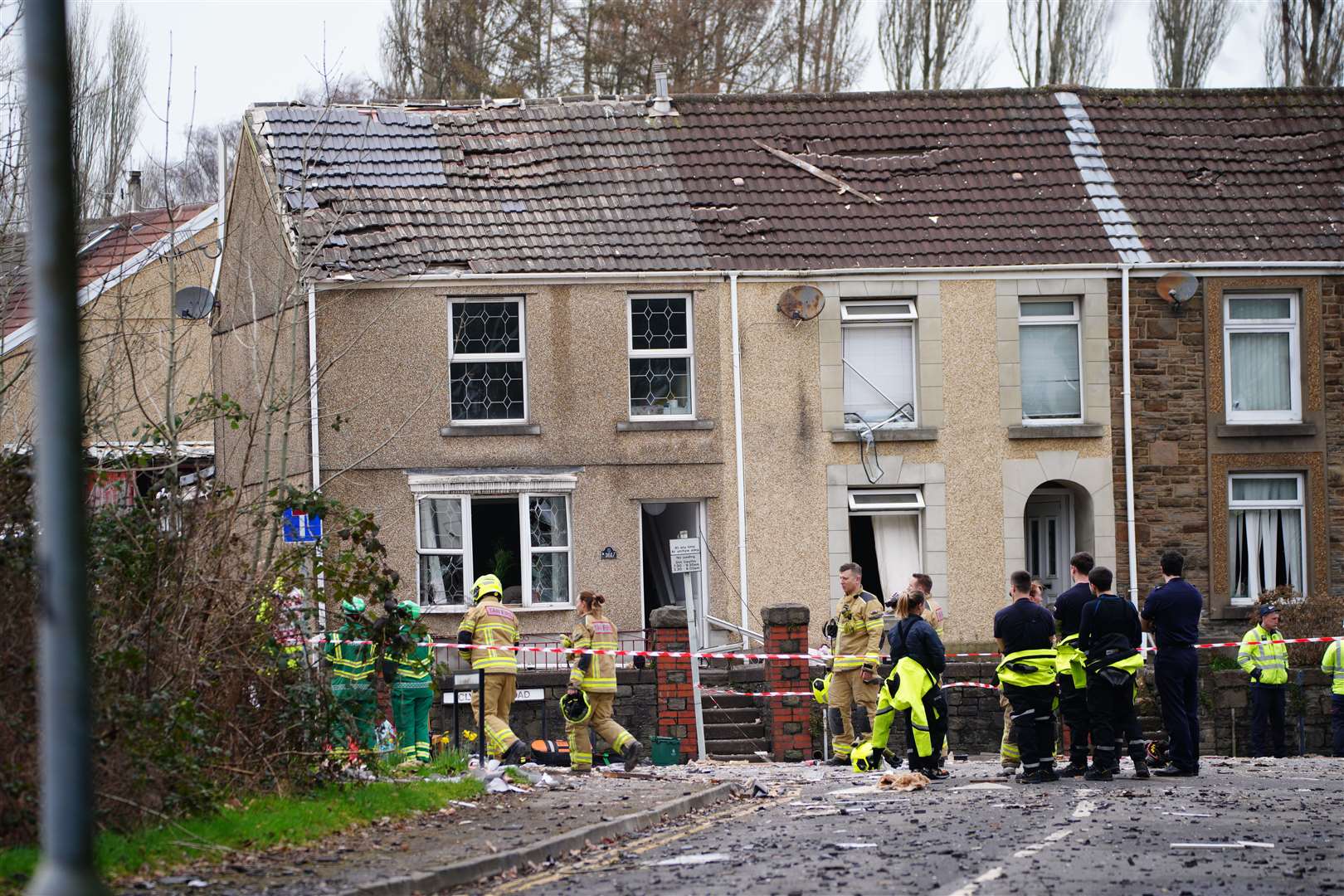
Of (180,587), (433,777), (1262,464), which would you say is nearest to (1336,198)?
(1262,464)

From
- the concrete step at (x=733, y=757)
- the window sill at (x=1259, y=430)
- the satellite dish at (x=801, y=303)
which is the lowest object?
the concrete step at (x=733, y=757)

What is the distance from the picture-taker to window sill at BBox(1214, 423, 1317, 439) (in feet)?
87.5

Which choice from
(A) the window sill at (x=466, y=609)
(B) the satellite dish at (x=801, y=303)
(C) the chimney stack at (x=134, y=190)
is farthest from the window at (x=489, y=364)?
(C) the chimney stack at (x=134, y=190)

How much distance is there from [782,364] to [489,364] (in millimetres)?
4160

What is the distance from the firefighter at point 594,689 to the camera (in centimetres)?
1791

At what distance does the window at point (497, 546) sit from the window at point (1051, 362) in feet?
23.0

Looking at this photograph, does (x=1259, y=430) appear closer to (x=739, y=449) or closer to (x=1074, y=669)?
(x=739, y=449)

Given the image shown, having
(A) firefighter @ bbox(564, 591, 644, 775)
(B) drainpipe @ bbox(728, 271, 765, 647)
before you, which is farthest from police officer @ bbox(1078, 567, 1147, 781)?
(B) drainpipe @ bbox(728, 271, 765, 647)

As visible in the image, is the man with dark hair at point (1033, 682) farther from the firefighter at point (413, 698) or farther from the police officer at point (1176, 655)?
the firefighter at point (413, 698)

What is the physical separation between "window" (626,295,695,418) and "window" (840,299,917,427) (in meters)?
2.30

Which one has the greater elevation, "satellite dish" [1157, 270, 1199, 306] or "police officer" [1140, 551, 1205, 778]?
"satellite dish" [1157, 270, 1199, 306]

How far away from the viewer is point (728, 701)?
76.0 feet

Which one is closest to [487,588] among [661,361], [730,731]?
[730,731]

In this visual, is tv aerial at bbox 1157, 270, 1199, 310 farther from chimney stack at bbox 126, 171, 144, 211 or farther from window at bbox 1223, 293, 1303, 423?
chimney stack at bbox 126, 171, 144, 211
